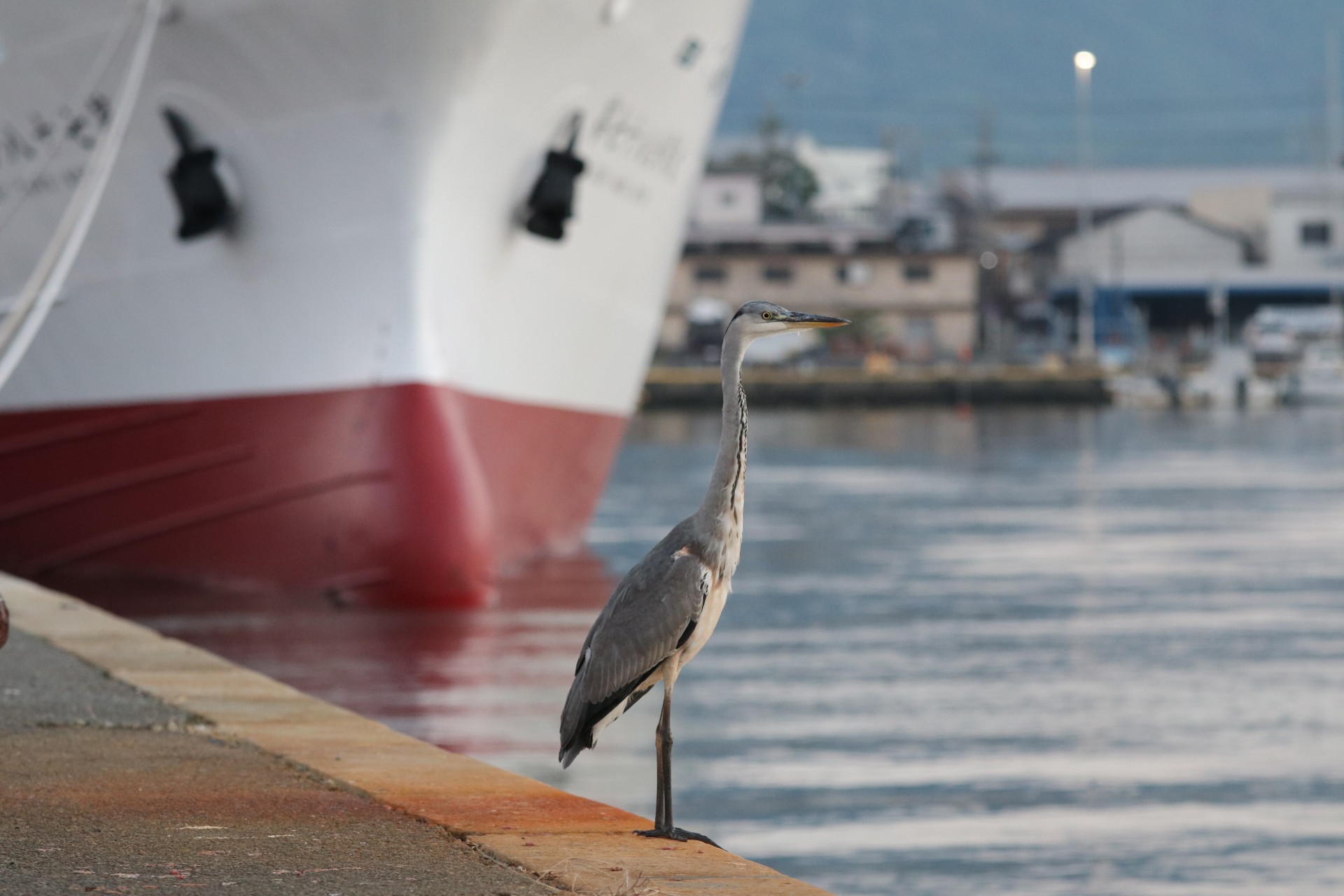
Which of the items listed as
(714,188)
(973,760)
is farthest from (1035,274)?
(973,760)

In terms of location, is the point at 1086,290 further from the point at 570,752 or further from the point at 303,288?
the point at 570,752

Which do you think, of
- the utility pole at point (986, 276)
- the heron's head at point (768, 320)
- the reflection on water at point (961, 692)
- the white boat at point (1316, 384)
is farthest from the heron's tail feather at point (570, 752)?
the utility pole at point (986, 276)

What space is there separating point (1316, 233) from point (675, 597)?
249 ft

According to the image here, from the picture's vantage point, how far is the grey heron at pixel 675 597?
4.84 m

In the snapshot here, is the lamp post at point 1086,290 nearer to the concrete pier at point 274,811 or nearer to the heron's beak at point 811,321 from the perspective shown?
the concrete pier at point 274,811

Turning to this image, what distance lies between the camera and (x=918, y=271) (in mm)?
70562

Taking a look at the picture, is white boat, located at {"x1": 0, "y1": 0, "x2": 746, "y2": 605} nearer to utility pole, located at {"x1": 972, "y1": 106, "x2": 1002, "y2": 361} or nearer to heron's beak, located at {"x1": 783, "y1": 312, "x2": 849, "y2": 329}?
heron's beak, located at {"x1": 783, "y1": 312, "x2": 849, "y2": 329}

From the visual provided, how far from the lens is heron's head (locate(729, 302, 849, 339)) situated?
4719mm

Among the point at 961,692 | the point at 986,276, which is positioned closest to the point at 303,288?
the point at 961,692

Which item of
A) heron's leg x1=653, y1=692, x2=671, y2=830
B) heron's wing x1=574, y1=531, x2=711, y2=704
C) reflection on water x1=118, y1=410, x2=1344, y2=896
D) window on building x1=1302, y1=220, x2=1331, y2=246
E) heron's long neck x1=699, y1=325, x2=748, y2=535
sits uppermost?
window on building x1=1302, y1=220, x2=1331, y2=246

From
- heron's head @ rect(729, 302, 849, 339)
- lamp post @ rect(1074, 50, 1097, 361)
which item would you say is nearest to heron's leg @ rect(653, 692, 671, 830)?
heron's head @ rect(729, 302, 849, 339)

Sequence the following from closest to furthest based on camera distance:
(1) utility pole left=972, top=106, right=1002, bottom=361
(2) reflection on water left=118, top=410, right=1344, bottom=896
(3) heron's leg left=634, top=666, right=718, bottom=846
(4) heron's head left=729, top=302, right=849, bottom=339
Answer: (4) heron's head left=729, top=302, right=849, bottom=339, (3) heron's leg left=634, top=666, right=718, bottom=846, (2) reflection on water left=118, top=410, right=1344, bottom=896, (1) utility pole left=972, top=106, right=1002, bottom=361

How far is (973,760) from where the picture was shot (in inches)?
363

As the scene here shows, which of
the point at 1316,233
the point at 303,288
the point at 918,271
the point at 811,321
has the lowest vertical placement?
the point at 811,321
